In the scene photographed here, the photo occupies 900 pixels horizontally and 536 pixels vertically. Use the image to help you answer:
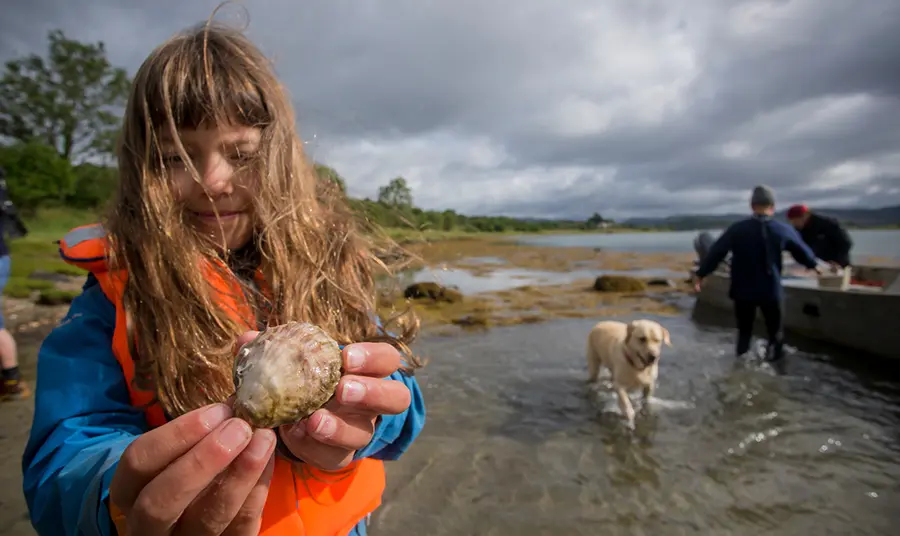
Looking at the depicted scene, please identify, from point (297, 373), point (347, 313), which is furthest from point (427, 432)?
point (297, 373)

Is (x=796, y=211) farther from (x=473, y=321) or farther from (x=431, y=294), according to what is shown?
(x=431, y=294)

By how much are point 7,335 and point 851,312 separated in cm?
1593

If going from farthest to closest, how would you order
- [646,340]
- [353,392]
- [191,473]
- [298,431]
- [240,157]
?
[646,340] < [240,157] < [298,431] < [353,392] < [191,473]

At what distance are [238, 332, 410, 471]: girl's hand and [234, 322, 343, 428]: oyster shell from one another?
11 cm

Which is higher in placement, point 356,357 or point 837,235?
point 837,235

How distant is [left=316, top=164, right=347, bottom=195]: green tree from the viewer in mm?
3238

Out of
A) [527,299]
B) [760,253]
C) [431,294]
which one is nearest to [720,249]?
[760,253]

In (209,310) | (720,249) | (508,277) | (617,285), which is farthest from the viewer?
(508,277)

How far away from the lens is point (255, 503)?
148 cm

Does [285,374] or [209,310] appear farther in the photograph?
[209,310]

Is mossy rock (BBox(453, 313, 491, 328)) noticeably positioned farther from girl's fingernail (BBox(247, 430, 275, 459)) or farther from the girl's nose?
girl's fingernail (BBox(247, 430, 275, 459))

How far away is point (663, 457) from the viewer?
6484 mm

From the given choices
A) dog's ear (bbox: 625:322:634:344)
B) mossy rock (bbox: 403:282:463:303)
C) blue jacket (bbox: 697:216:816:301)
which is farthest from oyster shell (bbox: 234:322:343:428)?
mossy rock (bbox: 403:282:463:303)

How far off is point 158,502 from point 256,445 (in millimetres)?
288
